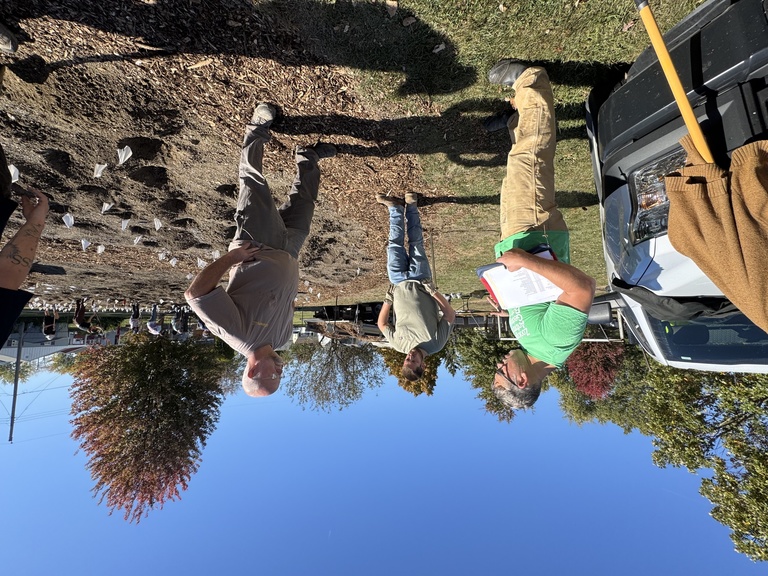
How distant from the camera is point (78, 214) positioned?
585 cm

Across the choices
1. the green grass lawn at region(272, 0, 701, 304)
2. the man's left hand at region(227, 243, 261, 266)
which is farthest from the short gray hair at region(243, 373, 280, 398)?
the green grass lawn at region(272, 0, 701, 304)

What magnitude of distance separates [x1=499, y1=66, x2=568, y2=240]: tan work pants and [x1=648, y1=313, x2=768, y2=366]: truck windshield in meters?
1.57

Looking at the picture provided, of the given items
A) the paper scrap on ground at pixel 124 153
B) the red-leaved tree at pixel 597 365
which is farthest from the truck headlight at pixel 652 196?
the red-leaved tree at pixel 597 365

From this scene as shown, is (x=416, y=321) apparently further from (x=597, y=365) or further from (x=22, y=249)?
(x=597, y=365)

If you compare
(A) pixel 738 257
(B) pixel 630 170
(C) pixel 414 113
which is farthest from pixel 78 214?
(A) pixel 738 257

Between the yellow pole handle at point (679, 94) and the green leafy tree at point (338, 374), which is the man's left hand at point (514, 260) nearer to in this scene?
the yellow pole handle at point (679, 94)

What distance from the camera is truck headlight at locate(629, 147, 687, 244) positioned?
2711 mm

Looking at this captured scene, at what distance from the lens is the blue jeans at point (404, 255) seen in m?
4.80

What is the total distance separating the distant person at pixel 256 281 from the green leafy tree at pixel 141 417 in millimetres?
10631

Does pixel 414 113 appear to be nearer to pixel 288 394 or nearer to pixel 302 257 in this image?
pixel 302 257

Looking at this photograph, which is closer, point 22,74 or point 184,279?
point 22,74

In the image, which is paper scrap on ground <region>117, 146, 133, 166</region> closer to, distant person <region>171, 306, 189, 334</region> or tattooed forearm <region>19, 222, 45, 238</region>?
tattooed forearm <region>19, 222, 45, 238</region>

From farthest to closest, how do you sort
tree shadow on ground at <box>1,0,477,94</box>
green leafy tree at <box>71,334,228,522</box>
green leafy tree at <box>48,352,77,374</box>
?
green leafy tree at <box>48,352,77,374</box> < green leafy tree at <box>71,334,228,522</box> < tree shadow on ground at <box>1,0,477,94</box>

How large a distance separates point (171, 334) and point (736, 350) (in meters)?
17.7
